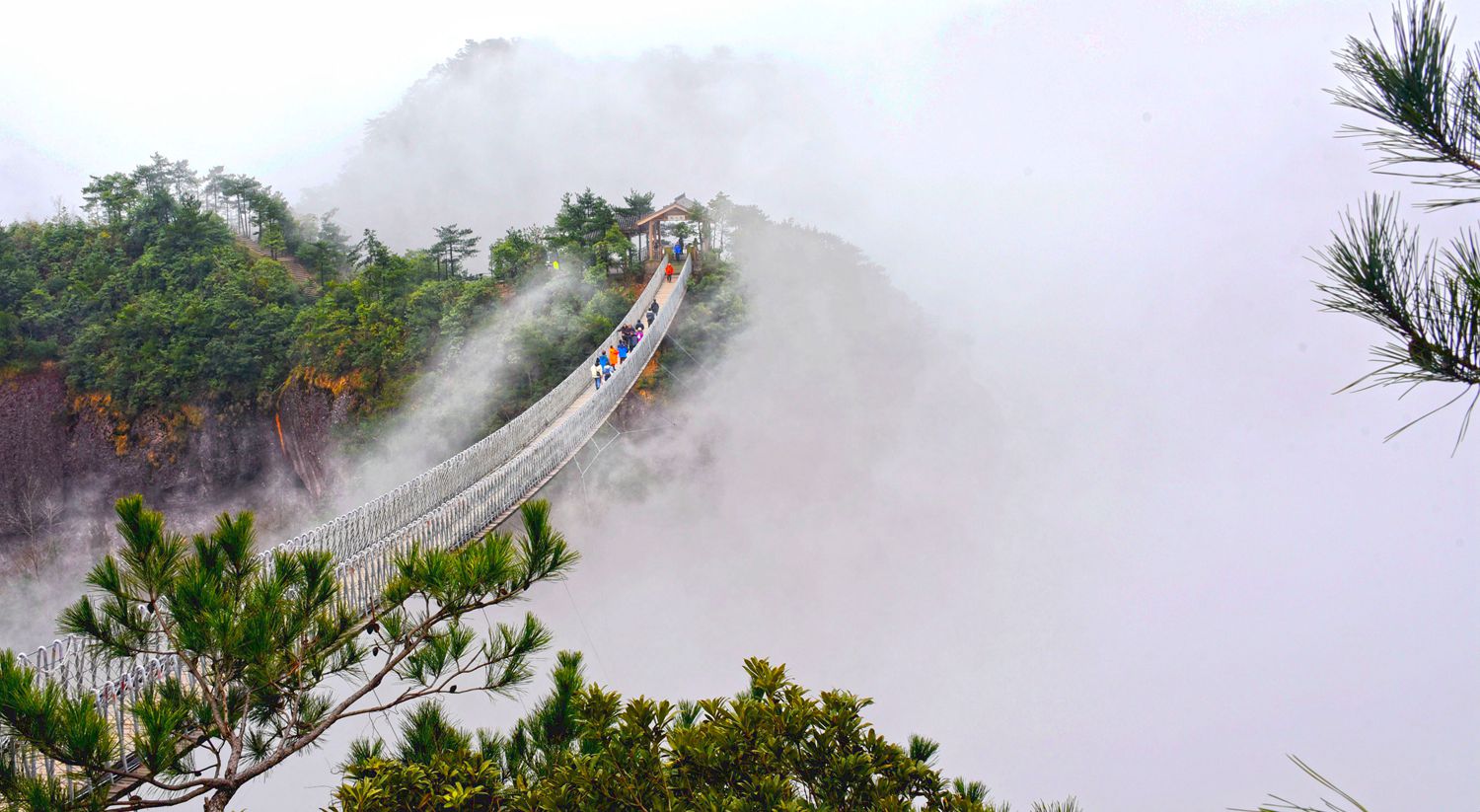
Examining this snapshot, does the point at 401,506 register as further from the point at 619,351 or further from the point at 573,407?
the point at 619,351

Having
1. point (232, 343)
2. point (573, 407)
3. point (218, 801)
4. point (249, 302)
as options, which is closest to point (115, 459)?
point (232, 343)

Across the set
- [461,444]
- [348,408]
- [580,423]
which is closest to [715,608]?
[461,444]

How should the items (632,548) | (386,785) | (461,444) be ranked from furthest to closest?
(632,548) → (461,444) → (386,785)

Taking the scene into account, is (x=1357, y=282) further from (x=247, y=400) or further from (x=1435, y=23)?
(x=247, y=400)

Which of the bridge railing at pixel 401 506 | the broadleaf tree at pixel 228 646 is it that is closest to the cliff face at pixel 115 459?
the bridge railing at pixel 401 506

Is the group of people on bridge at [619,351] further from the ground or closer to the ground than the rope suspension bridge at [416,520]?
further from the ground

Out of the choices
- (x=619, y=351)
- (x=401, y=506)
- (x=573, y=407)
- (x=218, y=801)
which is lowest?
(x=218, y=801)

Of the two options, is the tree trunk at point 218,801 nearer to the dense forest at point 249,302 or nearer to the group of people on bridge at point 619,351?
the group of people on bridge at point 619,351
